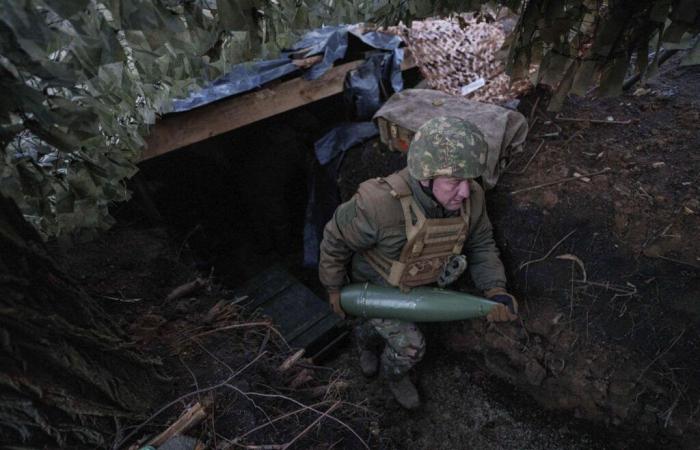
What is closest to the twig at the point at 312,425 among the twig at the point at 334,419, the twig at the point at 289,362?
the twig at the point at 334,419

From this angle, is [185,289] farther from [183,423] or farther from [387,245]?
[387,245]

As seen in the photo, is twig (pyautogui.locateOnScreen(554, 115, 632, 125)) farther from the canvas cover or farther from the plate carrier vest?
the plate carrier vest

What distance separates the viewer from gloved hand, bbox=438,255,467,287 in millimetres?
2762

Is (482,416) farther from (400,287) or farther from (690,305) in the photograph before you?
(690,305)

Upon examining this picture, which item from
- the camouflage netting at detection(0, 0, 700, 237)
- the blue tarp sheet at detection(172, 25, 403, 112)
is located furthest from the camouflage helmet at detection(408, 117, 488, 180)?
the blue tarp sheet at detection(172, 25, 403, 112)

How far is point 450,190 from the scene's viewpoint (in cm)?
236

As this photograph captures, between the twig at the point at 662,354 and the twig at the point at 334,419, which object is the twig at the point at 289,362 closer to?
the twig at the point at 334,419

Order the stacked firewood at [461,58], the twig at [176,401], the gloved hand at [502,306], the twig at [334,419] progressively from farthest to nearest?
the stacked firewood at [461,58] → the gloved hand at [502,306] → the twig at [334,419] → the twig at [176,401]

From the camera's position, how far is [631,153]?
2.94 meters

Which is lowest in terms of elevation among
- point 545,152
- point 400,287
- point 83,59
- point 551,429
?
point 551,429

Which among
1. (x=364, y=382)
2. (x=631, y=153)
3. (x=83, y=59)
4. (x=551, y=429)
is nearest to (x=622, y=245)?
(x=631, y=153)

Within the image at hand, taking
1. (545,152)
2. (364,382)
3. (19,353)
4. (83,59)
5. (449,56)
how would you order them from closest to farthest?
(83,59)
(19,353)
(545,152)
(364,382)
(449,56)

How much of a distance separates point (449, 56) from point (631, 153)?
2006 millimetres

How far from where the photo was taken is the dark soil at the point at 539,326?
6.74ft
